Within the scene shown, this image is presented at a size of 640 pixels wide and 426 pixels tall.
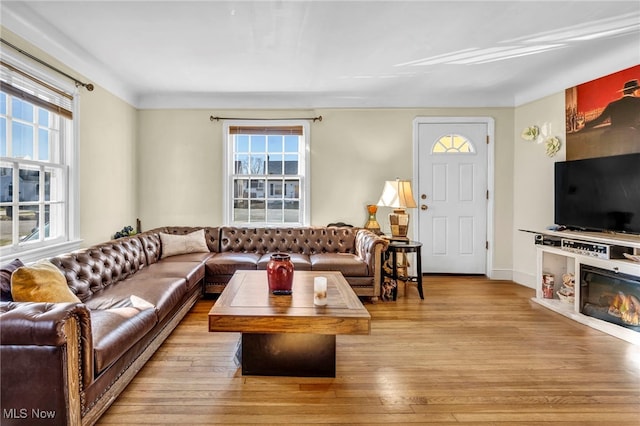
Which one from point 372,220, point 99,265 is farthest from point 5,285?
point 372,220

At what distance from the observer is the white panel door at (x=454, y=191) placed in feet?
15.6

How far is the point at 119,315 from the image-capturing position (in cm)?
203

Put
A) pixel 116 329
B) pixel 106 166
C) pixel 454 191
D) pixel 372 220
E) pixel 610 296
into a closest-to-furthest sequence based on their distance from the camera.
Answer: pixel 116 329 → pixel 610 296 → pixel 106 166 → pixel 372 220 → pixel 454 191

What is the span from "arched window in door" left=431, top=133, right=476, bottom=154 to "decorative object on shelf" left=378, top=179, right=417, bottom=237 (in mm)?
997

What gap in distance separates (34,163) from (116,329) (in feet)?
6.63

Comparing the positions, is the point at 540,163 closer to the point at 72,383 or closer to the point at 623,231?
the point at 623,231

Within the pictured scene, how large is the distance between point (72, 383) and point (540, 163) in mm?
5077

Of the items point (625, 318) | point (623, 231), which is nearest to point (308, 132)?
point (623, 231)

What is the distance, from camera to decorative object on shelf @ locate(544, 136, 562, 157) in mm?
3984

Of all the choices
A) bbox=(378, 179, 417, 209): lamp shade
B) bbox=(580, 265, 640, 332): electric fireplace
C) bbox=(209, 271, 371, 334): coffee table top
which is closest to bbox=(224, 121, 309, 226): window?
bbox=(378, 179, 417, 209): lamp shade

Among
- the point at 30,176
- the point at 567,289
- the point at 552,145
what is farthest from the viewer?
the point at 552,145

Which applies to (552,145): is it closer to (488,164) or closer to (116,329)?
(488,164)

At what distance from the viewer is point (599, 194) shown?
327 centimetres

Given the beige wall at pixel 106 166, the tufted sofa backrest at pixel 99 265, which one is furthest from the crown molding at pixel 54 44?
the tufted sofa backrest at pixel 99 265
